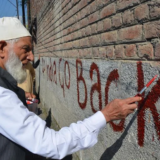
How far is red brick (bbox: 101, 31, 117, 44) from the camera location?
205cm

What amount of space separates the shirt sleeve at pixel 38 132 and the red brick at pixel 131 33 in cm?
65

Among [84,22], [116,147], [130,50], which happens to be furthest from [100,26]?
[116,147]

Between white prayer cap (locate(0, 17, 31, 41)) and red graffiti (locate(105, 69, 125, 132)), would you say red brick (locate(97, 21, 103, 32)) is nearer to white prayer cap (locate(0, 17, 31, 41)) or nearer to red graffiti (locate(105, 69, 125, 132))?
red graffiti (locate(105, 69, 125, 132))

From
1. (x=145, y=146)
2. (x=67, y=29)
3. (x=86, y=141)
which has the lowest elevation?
(x=145, y=146)

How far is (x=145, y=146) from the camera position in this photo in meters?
1.74

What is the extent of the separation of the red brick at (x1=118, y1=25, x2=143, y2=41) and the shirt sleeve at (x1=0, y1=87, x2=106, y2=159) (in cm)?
65

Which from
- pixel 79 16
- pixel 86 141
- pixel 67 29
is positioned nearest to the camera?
pixel 86 141

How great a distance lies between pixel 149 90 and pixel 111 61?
2.00 ft

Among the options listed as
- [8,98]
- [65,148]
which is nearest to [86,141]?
[65,148]

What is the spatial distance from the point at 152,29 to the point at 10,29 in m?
1.31

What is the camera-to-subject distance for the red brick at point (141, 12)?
1.58 meters

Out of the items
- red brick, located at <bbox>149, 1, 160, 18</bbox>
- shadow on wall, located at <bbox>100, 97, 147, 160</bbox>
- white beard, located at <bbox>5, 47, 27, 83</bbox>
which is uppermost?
red brick, located at <bbox>149, 1, 160, 18</bbox>

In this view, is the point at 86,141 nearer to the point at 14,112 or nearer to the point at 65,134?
the point at 65,134

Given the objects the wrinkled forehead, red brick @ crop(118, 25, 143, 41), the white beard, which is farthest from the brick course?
the white beard
